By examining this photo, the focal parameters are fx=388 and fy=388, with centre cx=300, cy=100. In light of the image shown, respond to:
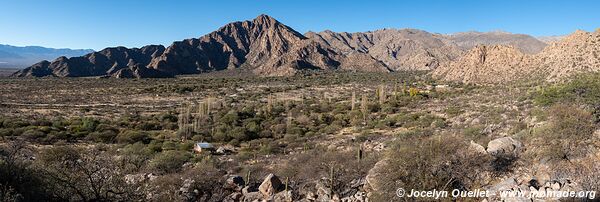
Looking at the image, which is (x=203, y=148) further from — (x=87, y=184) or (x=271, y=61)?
(x=271, y=61)

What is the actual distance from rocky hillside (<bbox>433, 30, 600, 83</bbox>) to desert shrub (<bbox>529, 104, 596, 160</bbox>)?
3239cm

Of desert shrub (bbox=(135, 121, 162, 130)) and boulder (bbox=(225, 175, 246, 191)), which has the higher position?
boulder (bbox=(225, 175, 246, 191))

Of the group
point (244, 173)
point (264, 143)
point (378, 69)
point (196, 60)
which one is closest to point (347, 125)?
point (264, 143)

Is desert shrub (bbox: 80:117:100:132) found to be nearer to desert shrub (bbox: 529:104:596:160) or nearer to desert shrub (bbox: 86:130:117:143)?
desert shrub (bbox: 86:130:117:143)

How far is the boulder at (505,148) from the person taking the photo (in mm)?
12898

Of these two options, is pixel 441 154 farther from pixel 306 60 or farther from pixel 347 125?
pixel 306 60

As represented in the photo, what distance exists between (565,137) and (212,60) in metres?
172

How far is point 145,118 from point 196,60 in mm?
141335

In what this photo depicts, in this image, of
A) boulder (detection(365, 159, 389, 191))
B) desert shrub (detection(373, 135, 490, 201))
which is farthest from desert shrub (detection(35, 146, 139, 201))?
desert shrub (detection(373, 135, 490, 201))

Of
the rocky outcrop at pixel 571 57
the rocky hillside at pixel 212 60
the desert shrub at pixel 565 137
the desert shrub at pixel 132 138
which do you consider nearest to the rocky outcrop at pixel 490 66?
the rocky outcrop at pixel 571 57

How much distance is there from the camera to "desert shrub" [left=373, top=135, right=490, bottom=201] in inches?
422

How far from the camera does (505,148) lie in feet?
44.1

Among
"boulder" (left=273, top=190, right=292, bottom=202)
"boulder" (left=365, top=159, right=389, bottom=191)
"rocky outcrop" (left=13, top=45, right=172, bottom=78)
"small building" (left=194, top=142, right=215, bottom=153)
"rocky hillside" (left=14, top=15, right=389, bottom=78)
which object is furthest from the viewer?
"rocky hillside" (left=14, top=15, right=389, bottom=78)

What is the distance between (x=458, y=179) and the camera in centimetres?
1111
